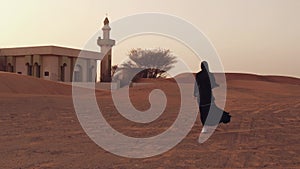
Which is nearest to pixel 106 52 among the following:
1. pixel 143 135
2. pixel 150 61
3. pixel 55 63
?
pixel 55 63

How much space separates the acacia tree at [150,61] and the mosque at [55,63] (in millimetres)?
15722

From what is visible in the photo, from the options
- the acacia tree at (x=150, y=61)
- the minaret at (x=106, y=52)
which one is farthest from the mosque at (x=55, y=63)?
the acacia tree at (x=150, y=61)

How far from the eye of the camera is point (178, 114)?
15375 millimetres

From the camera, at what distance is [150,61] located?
190ft

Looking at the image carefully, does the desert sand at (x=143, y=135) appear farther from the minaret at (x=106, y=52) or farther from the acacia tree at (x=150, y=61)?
the acacia tree at (x=150, y=61)

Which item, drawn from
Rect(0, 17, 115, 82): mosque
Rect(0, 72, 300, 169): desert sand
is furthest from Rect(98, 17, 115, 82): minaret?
Rect(0, 72, 300, 169): desert sand

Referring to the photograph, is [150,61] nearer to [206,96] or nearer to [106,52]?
[106,52]

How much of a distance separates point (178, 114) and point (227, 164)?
28.8 feet

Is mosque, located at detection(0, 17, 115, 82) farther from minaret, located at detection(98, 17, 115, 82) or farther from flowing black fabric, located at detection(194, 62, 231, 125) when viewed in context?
flowing black fabric, located at detection(194, 62, 231, 125)

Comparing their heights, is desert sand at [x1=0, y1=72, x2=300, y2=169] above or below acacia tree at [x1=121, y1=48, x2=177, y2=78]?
below

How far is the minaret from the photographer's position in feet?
137

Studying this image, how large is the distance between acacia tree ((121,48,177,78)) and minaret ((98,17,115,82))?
508 inches

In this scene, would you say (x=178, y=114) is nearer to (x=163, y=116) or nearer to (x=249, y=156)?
(x=163, y=116)

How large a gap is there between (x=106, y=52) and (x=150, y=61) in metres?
16.1
